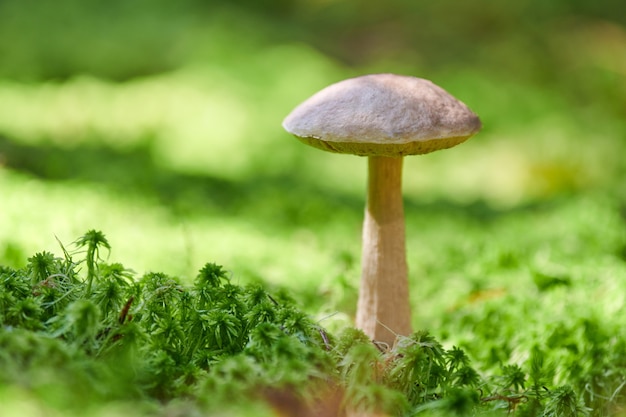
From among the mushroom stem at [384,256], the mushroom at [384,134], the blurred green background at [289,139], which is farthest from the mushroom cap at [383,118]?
the blurred green background at [289,139]

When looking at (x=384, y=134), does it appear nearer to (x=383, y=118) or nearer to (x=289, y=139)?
(x=383, y=118)

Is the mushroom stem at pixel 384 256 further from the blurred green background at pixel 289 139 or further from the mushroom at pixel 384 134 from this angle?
the blurred green background at pixel 289 139

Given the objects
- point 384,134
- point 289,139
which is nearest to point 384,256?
point 384,134

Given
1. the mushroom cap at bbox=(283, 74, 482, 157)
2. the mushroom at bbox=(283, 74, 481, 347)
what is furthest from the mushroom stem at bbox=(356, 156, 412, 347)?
the mushroom cap at bbox=(283, 74, 482, 157)

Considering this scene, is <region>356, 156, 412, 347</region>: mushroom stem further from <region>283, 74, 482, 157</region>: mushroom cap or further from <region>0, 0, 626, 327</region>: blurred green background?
<region>0, 0, 626, 327</region>: blurred green background

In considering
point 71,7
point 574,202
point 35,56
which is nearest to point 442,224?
point 574,202

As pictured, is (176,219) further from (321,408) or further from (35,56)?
(35,56)
